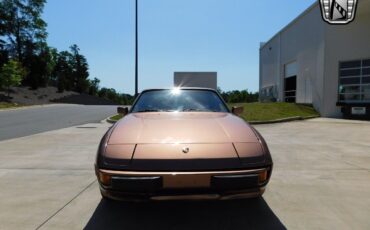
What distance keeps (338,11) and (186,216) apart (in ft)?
60.4

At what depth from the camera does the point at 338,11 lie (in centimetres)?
1875

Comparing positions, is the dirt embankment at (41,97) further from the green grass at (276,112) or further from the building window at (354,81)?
the building window at (354,81)

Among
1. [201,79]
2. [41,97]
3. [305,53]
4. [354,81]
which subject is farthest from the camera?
[41,97]

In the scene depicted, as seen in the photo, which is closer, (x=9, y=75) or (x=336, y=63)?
(x=336, y=63)

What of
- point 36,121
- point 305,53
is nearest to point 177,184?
point 36,121

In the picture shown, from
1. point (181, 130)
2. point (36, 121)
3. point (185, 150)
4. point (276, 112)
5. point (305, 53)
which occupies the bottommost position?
point (36, 121)

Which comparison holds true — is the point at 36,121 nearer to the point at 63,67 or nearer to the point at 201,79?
the point at 201,79

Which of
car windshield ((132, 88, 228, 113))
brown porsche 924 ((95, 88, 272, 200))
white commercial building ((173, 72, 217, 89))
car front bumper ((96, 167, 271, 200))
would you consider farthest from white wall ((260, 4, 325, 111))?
car front bumper ((96, 167, 271, 200))

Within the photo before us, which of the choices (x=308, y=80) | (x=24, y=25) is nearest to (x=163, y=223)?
(x=308, y=80)

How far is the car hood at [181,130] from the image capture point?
3.35 meters

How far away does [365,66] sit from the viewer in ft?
66.1

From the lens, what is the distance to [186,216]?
3727 millimetres

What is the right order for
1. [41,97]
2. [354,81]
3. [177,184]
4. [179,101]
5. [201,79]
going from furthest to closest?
[41,97] < [354,81] < [201,79] < [179,101] < [177,184]

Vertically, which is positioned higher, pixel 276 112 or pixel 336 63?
pixel 336 63
